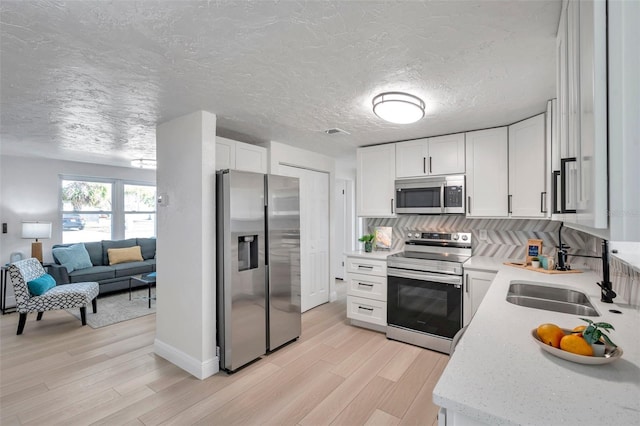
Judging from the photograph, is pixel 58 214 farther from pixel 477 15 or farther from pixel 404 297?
pixel 477 15

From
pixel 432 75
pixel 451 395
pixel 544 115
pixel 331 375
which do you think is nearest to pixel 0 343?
pixel 331 375

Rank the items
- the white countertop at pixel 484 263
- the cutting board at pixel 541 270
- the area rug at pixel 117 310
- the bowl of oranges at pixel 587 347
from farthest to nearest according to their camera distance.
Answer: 1. the area rug at pixel 117 310
2. the white countertop at pixel 484 263
3. the cutting board at pixel 541 270
4. the bowl of oranges at pixel 587 347

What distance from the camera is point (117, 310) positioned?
4.33 m

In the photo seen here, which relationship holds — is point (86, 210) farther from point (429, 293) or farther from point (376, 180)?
point (429, 293)

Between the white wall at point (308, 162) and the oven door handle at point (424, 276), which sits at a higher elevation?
the white wall at point (308, 162)

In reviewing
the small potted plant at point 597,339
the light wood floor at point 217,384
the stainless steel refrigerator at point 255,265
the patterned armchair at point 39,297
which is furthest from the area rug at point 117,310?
the small potted plant at point 597,339

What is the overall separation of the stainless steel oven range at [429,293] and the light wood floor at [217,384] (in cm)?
17

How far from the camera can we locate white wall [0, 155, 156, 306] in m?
4.53

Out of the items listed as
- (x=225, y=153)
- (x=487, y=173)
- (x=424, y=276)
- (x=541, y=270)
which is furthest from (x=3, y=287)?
(x=541, y=270)

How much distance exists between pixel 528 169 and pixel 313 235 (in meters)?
2.64

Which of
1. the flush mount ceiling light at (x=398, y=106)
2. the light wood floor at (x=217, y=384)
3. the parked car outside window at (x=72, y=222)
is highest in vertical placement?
the flush mount ceiling light at (x=398, y=106)

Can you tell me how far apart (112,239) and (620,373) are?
7.01 m

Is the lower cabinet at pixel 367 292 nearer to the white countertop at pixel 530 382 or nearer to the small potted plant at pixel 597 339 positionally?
the white countertop at pixel 530 382

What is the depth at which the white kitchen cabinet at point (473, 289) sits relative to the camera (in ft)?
8.93
